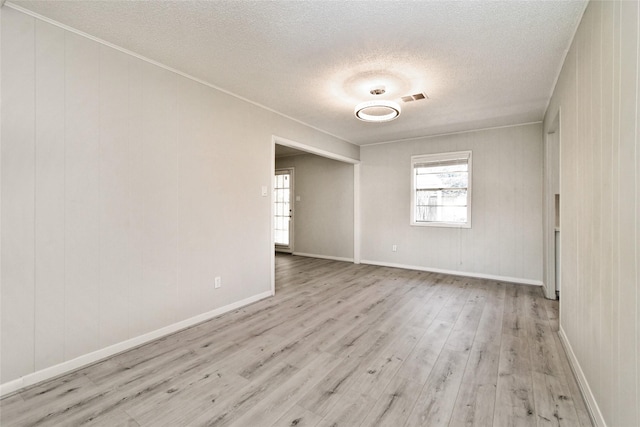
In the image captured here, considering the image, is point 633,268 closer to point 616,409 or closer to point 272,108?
point 616,409

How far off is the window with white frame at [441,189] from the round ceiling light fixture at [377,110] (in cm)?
226

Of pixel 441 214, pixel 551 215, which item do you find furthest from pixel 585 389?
pixel 441 214

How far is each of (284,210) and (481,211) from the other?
15.3 ft

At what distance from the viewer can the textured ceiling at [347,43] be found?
1962 millimetres

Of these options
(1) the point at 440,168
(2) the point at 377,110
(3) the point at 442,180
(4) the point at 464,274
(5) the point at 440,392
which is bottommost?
(5) the point at 440,392

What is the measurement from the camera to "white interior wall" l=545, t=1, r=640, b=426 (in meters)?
1.21

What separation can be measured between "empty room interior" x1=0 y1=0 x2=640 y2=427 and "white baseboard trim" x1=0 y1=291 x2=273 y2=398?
0.01m

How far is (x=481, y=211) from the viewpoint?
492 centimetres

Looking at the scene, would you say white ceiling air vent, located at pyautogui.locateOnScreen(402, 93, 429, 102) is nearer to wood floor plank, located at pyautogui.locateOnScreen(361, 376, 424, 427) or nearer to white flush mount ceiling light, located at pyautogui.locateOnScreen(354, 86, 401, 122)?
white flush mount ceiling light, located at pyautogui.locateOnScreen(354, 86, 401, 122)

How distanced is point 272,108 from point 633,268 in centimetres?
372

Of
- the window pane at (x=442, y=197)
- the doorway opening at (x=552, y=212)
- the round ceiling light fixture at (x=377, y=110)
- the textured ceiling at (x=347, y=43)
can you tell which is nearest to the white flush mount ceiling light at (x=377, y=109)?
the round ceiling light fixture at (x=377, y=110)

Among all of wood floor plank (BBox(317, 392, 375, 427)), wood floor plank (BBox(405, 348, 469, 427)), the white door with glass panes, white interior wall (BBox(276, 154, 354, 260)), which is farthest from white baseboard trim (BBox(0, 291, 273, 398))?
the white door with glass panes

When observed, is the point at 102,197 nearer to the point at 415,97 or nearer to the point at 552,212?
the point at 415,97

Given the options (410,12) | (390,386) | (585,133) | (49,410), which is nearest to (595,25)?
(585,133)
